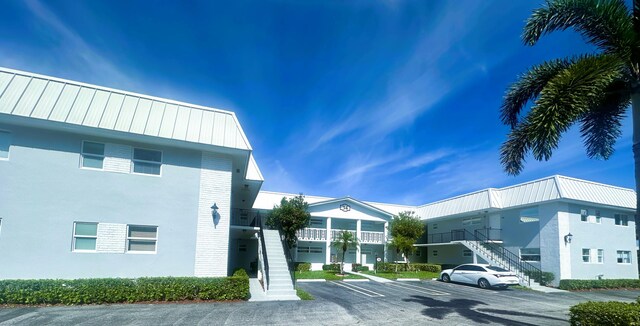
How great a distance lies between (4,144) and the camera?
12.2 metres

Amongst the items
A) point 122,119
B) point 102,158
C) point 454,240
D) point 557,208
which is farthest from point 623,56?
point 454,240

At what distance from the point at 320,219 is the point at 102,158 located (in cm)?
2257

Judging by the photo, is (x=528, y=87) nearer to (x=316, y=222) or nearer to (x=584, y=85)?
(x=584, y=85)

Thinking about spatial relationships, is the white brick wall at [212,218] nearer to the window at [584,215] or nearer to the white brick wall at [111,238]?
the white brick wall at [111,238]

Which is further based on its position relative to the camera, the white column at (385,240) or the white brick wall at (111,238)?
the white column at (385,240)

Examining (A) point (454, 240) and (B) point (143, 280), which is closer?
(B) point (143, 280)

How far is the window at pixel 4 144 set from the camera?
480 inches

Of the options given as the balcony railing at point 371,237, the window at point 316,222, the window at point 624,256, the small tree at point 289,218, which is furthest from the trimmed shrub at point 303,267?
the window at point 624,256

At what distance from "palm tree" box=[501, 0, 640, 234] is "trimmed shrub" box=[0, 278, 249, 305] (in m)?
10.2

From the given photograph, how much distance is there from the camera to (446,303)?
14.6 meters

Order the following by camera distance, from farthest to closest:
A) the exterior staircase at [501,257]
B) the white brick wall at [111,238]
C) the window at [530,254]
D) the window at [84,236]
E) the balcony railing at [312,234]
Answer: the balcony railing at [312,234] < the window at [530,254] < the exterior staircase at [501,257] < the white brick wall at [111,238] < the window at [84,236]

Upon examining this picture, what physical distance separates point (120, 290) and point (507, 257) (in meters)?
24.6

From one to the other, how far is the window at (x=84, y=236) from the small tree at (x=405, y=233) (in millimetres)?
22797

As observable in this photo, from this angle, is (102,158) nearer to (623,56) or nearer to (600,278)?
(623,56)
